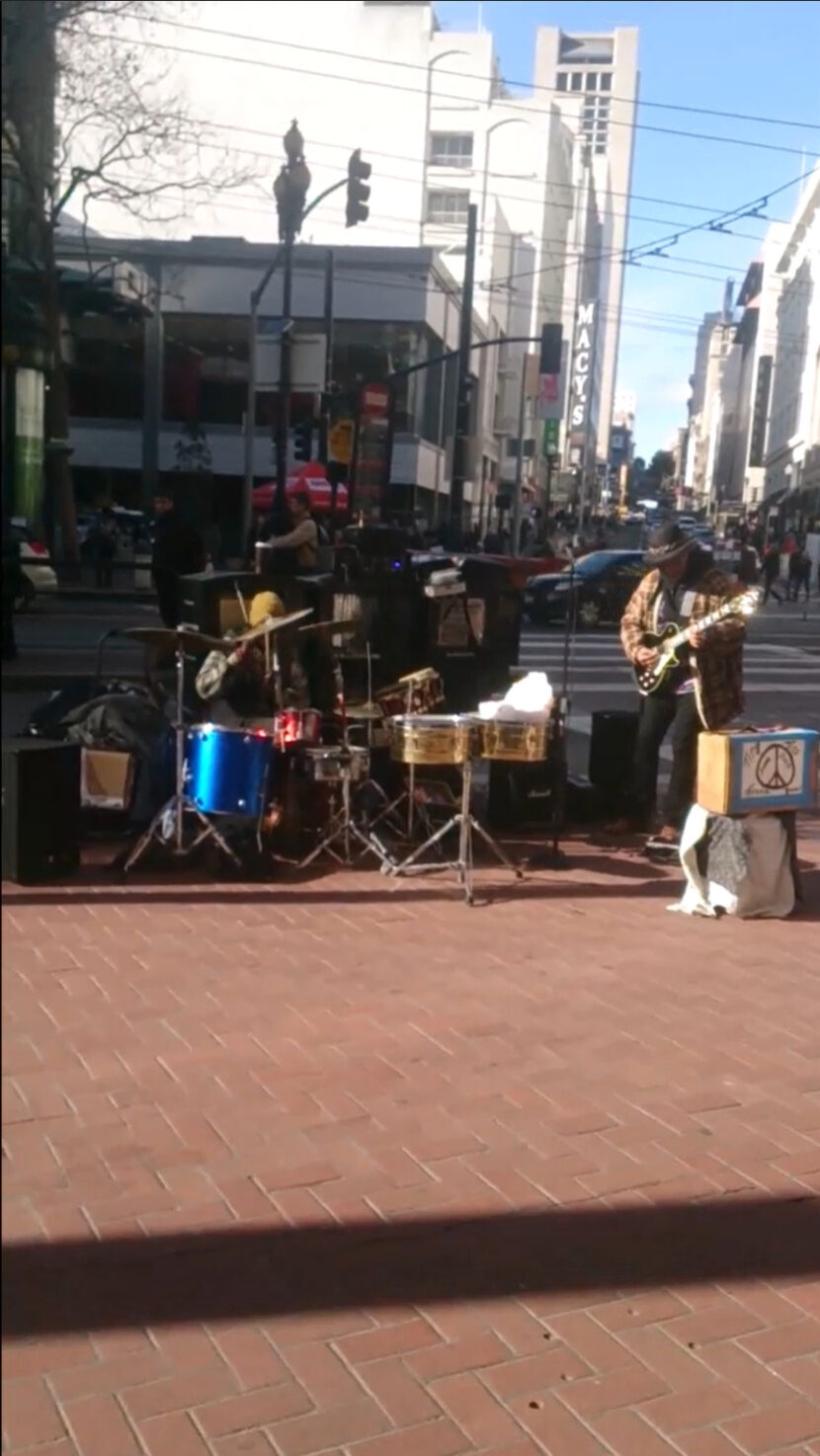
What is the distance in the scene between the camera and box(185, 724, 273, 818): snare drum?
7.14m

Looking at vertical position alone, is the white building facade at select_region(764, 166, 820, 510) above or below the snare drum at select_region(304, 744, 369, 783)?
above

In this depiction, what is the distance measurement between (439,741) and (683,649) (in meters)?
1.66

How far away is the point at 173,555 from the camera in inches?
408

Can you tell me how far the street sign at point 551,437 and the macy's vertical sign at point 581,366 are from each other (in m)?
0.89

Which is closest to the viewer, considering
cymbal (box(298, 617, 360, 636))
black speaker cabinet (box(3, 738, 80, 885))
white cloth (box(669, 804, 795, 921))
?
black speaker cabinet (box(3, 738, 80, 885))

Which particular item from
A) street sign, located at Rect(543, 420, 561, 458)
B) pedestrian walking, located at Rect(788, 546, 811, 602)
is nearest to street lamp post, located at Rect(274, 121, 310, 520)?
pedestrian walking, located at Rect(788, 546, 811, 602)

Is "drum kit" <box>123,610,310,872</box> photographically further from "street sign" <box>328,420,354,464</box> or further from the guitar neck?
"street sign" <box>328,420,354,464</box>

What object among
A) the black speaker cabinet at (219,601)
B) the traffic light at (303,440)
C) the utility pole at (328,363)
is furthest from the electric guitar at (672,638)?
the traffic light at (303,440)

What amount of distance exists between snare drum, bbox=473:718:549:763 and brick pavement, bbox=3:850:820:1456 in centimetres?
108

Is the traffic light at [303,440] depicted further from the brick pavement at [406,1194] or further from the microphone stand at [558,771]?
the brick pavement at [406,1194]

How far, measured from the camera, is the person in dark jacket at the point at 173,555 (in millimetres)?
10297

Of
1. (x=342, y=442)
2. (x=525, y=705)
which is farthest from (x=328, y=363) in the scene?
(x=525, y=705)

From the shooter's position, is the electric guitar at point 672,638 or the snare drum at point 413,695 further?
the snare drum at point 413,695

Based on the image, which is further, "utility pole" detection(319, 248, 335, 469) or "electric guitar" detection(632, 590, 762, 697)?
"utility pole" detection(319, 248, 335, 469)
